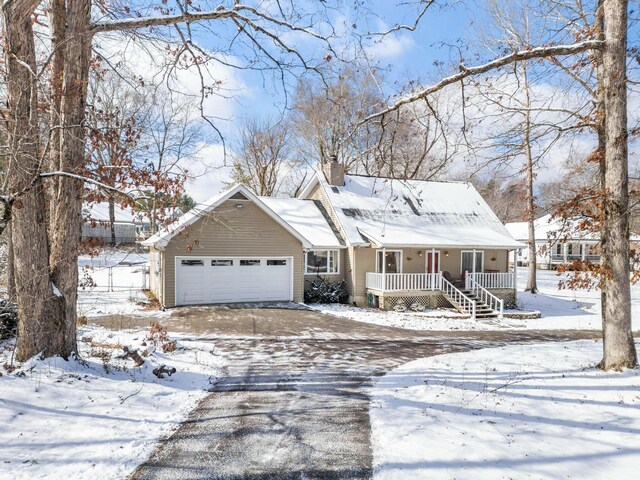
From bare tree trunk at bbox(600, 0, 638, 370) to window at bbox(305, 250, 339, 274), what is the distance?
41.5 feet

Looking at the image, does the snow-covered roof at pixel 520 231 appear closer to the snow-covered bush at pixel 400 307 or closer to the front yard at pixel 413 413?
the snow-covered bush at pixel 400 307

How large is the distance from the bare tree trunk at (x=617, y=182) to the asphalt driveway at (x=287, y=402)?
372 centimetres

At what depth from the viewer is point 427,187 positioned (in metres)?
22.0

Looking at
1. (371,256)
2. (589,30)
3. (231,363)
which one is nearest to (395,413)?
(231,363)

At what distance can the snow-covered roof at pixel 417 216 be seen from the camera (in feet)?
58.5

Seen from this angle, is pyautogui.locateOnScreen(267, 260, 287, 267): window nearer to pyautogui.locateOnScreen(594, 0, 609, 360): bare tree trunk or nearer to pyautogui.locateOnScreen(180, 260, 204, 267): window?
pyautogui.locateOnScreen(180, 260, 204, 267): window

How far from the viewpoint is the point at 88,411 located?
4887mm

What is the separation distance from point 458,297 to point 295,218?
8.15 metres

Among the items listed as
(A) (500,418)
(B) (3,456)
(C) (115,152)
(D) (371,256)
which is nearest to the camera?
(B) (3,456)

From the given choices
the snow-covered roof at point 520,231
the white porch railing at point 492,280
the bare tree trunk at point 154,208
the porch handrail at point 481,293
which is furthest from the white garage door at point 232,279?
the snow-covered roof at point 520,231

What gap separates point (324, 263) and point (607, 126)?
13.1 metres

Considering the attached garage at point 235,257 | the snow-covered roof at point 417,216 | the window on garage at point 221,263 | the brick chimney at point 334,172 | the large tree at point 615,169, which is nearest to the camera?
the large tree at point 615,169

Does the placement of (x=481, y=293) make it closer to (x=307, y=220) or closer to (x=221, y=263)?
(x=307, y=220)

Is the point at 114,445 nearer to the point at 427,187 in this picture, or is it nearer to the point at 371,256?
the point at 371,256
